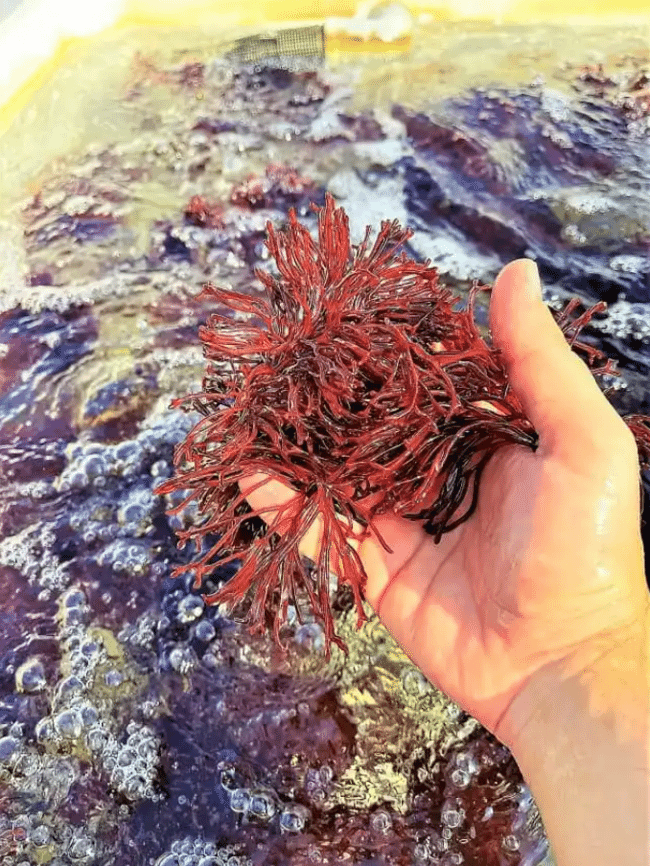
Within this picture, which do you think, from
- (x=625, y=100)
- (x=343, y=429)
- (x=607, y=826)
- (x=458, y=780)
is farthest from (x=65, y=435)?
(x=625, y=100)

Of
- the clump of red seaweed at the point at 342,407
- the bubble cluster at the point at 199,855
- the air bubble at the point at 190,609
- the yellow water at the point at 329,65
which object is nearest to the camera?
the clump of red seaweed at the point at 342,407

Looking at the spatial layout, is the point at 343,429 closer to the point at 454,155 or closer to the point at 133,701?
the point at 133,701

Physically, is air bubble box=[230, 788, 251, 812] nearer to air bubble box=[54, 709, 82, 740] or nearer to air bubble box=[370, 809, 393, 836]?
air bubble box=[370, 809, 393, 836]

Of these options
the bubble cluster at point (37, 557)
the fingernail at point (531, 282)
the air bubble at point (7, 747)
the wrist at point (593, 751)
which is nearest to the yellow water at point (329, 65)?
the bubble cluster at point (37, 557)

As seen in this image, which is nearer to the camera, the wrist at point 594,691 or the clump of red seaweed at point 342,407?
the wrist at point 594,691

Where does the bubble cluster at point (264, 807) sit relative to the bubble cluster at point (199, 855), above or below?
above

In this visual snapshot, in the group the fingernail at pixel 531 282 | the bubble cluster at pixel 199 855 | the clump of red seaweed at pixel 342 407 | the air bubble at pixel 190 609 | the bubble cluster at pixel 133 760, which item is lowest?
the bubble cluster at pixel 199 855

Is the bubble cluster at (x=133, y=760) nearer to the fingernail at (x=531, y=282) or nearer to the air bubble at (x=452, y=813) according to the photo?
the air bubble at (x=452, y=813)

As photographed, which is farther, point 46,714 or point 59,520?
point 59,520
